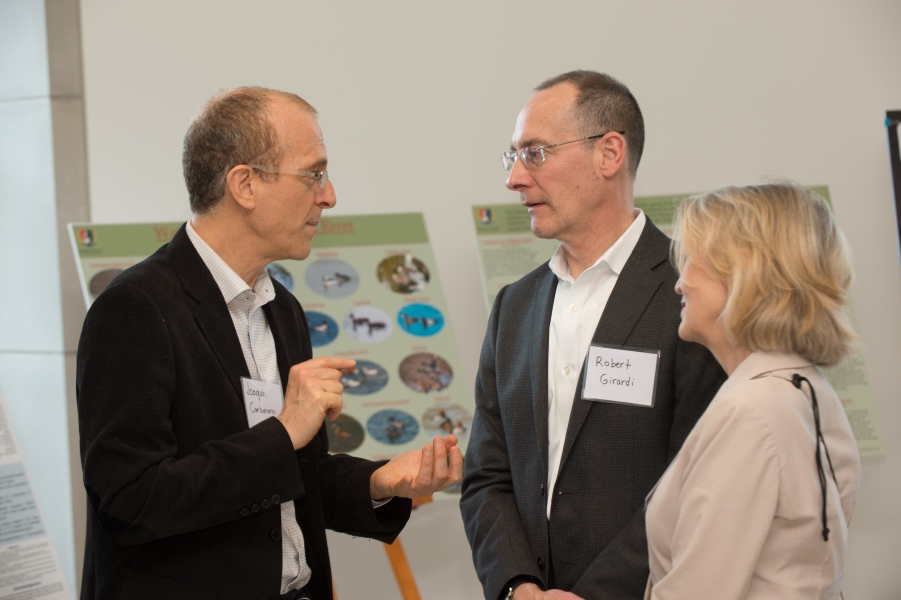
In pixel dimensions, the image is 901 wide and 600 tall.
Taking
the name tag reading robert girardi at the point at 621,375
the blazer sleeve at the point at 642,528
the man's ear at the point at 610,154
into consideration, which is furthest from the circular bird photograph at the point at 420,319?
the blazer sleeve at the point at 642,528

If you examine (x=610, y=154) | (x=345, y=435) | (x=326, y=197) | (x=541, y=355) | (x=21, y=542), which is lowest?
(x=21, y=542)

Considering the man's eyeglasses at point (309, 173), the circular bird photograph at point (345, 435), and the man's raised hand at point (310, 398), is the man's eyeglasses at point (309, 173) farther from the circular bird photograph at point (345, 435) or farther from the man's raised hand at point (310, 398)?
the circular bird photograph at point (345, 435)

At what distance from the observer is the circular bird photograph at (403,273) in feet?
11.3

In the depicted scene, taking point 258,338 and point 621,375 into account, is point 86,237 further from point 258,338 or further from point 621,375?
point 621,375

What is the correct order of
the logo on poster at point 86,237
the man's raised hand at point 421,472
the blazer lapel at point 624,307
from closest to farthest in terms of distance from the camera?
1. the man's raised hand at point 421,472
2. the blazer lapel at point 624,307
3. the logo on poster at point 86,237

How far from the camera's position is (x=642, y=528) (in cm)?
185

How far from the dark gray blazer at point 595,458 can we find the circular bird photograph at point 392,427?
101cm

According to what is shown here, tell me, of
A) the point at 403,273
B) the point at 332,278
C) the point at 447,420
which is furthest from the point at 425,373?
the point at 332,278

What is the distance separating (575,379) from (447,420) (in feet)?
4.23

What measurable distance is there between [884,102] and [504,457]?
12.3ft

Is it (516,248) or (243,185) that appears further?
(516,248)

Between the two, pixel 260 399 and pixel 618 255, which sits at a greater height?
pixel 618 255

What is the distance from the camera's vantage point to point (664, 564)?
5.12ft

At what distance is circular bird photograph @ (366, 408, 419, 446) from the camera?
3203mm
